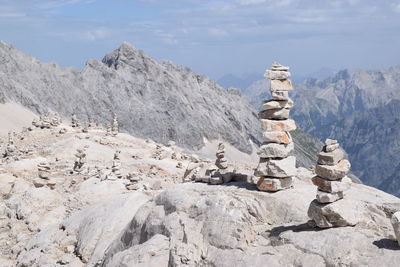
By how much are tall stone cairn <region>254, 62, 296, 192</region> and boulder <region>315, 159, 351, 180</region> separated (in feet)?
9.30

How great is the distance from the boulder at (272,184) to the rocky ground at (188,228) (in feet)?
1.25

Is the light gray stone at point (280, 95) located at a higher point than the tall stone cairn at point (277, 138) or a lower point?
higher

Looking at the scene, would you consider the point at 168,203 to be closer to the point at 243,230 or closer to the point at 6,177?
the point at 243,230

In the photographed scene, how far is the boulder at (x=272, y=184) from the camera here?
19156 millimetres

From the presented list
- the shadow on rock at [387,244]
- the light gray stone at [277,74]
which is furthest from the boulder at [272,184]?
the shadow on rock at [387,244]

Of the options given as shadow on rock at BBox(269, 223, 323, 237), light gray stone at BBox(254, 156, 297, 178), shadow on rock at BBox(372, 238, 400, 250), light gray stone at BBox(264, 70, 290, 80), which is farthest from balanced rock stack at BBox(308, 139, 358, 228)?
light gray stone at BBox(264, 70, 290, 80)

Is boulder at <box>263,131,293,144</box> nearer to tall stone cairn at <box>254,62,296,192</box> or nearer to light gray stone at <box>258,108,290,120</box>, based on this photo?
tall stone cairn at <box>254,62,296,192</box>

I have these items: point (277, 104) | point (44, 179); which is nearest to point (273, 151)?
point (277, 104)

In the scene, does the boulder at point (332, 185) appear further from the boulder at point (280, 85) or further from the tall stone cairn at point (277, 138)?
the boulder at point (280, 85)

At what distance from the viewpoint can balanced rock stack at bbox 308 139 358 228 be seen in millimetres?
15789

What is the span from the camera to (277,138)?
66.7ft

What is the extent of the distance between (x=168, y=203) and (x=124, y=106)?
17496 cm

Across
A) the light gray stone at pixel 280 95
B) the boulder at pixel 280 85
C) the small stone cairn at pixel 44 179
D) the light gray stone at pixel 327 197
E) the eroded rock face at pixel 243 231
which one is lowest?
the small stone cairn at pixel 44 179

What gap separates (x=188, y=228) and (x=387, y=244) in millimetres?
7453
